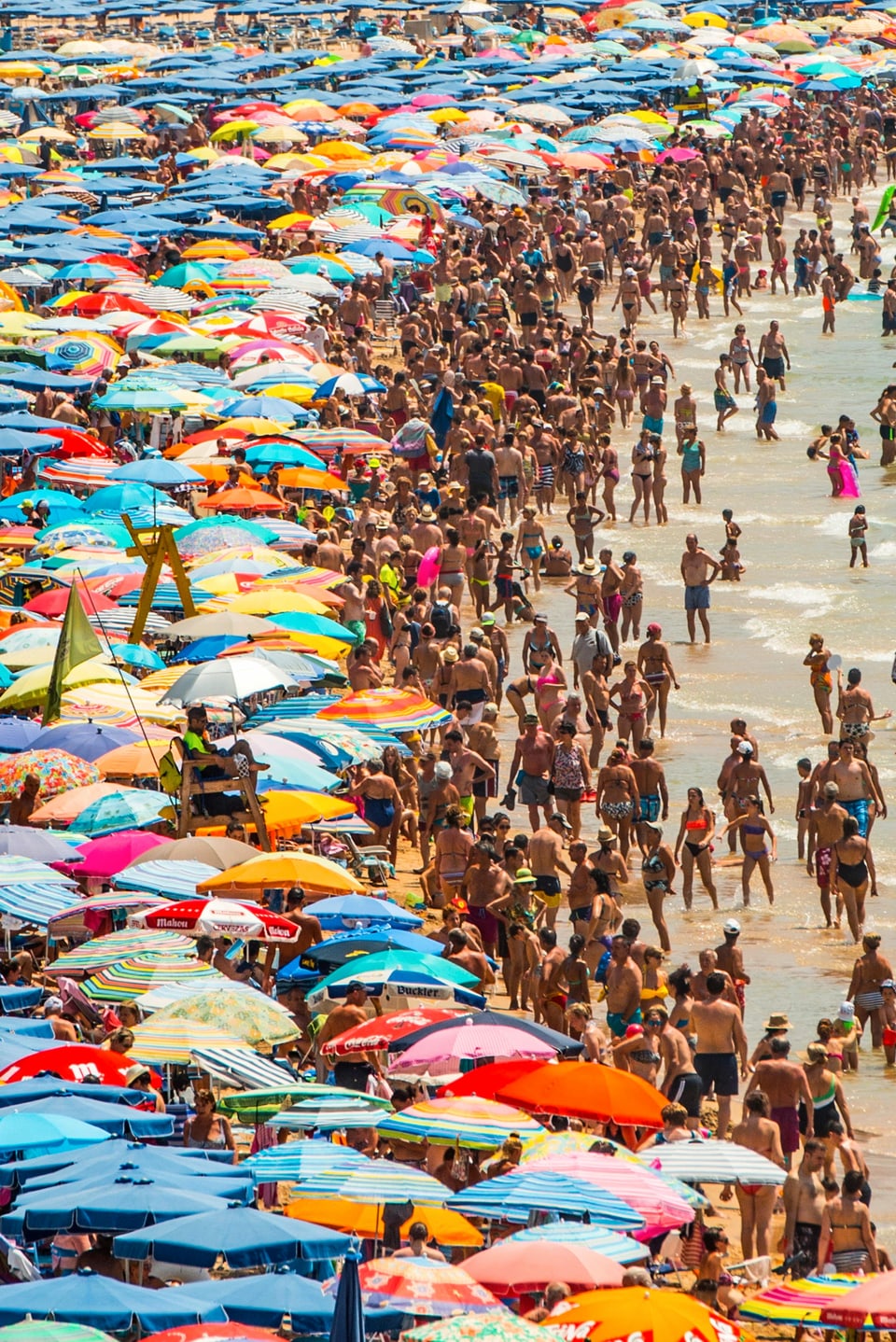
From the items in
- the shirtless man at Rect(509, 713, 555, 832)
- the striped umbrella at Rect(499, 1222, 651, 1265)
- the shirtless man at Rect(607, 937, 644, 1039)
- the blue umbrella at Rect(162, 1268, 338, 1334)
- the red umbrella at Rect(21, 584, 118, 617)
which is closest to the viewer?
the blue umbrella at Rect(162, 1268, 338, 1334)

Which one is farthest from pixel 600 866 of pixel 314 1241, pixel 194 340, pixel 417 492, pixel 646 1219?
pixel 194 340

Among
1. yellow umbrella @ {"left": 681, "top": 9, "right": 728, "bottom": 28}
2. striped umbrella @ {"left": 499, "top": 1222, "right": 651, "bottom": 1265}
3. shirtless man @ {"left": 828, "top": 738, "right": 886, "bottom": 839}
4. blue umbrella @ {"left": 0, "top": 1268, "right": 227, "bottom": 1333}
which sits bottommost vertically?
shirtless man @ {"left": 828, "top": 738, "right": 886, "bottom": 839}

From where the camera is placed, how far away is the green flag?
15.7 metres

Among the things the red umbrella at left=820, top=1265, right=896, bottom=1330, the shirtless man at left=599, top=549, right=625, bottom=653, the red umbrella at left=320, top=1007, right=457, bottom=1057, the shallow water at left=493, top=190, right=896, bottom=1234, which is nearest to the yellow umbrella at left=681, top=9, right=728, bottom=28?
the shallow water at left=493, top=190, right=896, bottom=1234

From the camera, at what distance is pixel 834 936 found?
16.6m

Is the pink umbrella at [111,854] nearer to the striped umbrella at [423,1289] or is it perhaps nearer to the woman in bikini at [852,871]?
the woman in bikini at [852,871]

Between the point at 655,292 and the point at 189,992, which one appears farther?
the point at 655,292

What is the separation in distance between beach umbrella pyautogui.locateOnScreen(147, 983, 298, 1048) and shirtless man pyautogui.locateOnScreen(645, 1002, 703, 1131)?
2.18 m

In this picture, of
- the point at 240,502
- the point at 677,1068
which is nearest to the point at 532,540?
the point at 240,502

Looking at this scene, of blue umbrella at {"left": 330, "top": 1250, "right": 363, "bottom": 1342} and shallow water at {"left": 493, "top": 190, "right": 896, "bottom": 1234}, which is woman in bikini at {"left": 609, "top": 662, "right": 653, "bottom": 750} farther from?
blue umbrella at {"left": 330, "top": 1250, "right": 363, "bottom": 1342}

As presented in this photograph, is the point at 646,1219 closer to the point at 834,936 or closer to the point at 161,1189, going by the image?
the point at 161,1189

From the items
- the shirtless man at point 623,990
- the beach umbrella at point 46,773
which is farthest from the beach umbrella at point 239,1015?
the beach umbrella at point 46,773

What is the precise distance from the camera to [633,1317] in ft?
27.5

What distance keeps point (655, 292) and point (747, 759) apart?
23385 millimetres
